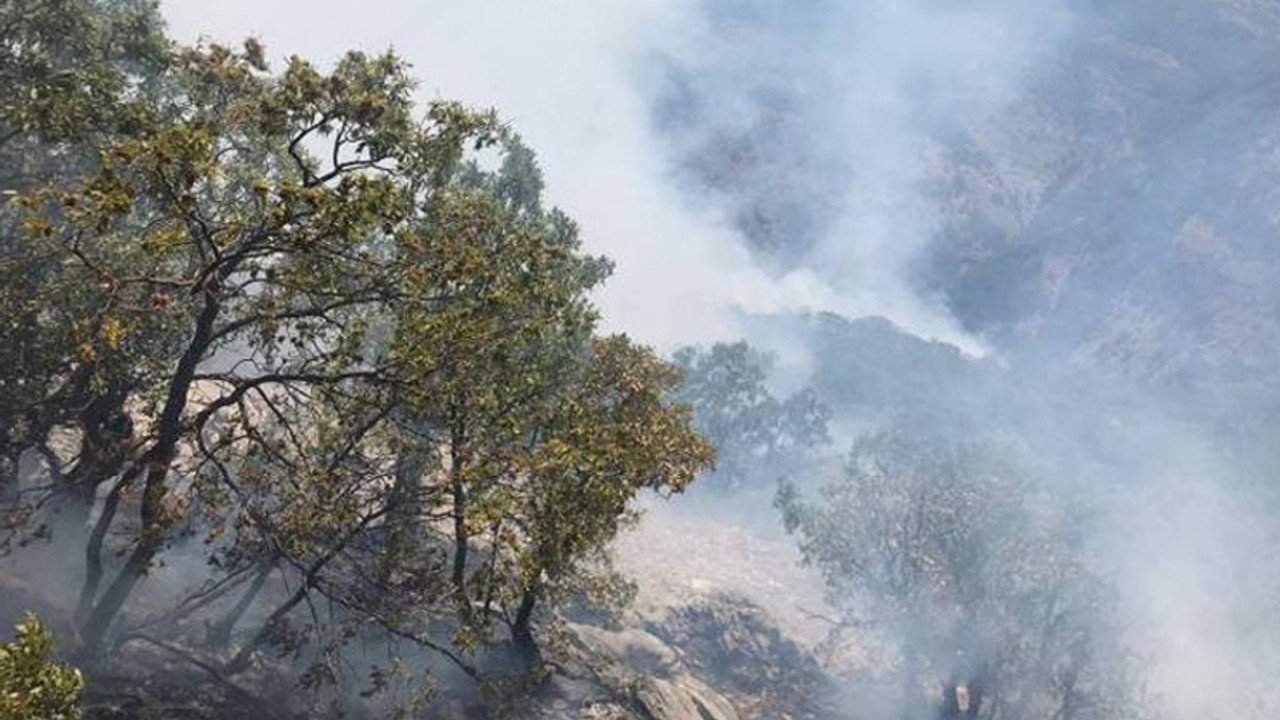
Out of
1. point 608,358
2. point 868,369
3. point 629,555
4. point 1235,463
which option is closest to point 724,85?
point 868,369

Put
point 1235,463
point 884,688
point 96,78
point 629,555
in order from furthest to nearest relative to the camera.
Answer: point 1235,463 < point 629,555 < point 884,688 < point 96,78

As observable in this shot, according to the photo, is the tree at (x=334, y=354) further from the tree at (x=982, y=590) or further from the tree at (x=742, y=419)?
the tree at (x=742, y=419)

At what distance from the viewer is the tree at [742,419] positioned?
7744 cm

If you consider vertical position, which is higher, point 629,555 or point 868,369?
point 868,369

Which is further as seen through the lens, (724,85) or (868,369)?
(724,85)

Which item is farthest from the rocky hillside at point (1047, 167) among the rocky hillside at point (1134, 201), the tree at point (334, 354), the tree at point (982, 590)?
the tree at point (334, 354)

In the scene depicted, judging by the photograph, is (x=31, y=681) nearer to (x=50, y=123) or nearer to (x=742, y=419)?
(x=50, y=123)

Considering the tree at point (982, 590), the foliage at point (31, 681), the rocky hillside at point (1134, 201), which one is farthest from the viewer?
the rocky hillside at point (1134, 201)

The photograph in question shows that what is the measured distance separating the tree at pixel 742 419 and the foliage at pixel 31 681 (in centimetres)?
6806

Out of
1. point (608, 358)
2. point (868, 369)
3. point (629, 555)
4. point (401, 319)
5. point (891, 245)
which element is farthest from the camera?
point (891, 245)

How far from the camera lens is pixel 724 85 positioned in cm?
15650

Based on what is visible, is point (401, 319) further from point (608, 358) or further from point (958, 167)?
point (958, 167)

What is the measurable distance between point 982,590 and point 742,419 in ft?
124

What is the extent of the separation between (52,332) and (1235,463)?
3307 inches
